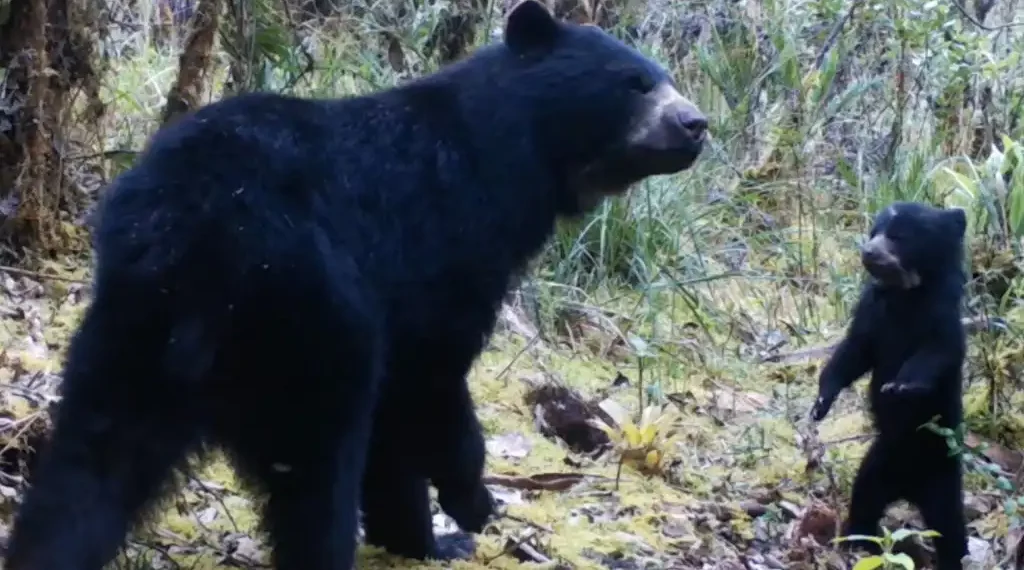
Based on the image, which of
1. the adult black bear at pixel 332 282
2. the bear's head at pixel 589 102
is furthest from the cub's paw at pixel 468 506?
the bear's head at pixel 589 102

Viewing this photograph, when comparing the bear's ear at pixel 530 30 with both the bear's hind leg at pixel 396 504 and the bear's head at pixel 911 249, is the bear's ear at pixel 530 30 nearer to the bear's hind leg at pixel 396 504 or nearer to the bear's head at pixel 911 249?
the bear's hind leg at pixel 396 504

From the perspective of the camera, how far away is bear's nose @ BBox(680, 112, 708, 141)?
4.21m

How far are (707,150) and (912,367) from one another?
13.6ft

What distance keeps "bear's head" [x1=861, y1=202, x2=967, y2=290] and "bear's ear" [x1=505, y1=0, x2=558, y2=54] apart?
156 cm

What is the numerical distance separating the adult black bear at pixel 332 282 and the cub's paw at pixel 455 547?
93mm

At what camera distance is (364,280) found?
3.60 m

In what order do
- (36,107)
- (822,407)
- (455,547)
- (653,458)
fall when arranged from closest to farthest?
(455,547), (822,407), (653,458), (36,107)

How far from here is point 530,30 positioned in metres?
4.30

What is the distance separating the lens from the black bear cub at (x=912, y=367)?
4930 millimetres

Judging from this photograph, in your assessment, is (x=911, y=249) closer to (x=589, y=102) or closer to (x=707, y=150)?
(x=589, y=102)

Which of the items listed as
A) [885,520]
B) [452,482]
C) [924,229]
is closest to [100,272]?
[452,482]

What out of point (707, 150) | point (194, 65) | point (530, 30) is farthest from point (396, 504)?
point (707, 150)

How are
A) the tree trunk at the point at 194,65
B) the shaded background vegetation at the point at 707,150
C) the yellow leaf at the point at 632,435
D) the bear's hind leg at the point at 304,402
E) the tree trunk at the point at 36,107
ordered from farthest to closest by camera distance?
the tree trunk at the point at 194,65, the shaded background vegetation at the point at 707,150, the tree trunk at the point at 36,107, the yellow leaf at the point at 632,435, the bear's hind leg at the point at 304,402

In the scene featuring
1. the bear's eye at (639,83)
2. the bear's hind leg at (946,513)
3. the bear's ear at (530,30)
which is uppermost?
the bear's ear at (530,30)
